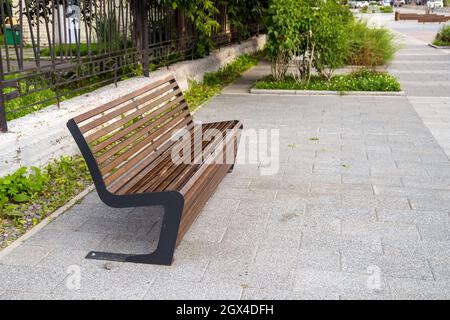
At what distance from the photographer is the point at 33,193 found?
4617 mm

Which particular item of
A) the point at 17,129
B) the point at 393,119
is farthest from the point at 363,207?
the point at 393,119

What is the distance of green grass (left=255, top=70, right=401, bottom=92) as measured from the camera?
33.5 ft

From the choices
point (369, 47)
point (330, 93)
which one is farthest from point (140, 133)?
point (369, 47)

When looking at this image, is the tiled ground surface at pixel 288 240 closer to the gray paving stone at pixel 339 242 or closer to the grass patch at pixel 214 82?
the gray paving stone at pixel 339 242

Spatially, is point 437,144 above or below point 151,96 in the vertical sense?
below

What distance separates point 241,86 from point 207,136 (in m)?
6.46

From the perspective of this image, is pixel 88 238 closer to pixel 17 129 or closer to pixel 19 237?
pixel 19 237

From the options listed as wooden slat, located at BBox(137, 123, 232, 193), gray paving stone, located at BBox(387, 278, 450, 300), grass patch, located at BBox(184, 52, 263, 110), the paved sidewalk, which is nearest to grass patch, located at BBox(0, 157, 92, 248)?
wooden slat, located at BBox(137, 123, 232, 193)

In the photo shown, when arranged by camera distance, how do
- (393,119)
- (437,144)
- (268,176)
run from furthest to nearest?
(393,119)
(437,144)
(268,176)

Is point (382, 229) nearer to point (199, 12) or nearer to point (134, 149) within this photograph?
point (134, 149)

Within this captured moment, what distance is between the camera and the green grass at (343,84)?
10211 mm

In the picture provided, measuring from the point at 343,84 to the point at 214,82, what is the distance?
2.64 meters

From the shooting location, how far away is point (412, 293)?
3154 mm
